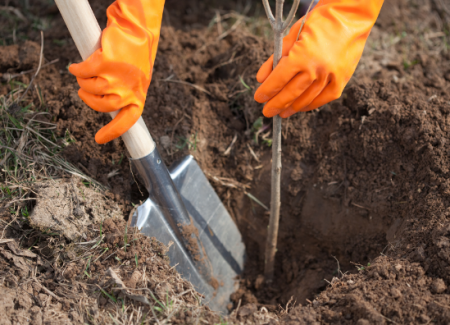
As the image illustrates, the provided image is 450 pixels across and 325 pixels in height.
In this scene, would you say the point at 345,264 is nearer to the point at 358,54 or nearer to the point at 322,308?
the point at 322,308

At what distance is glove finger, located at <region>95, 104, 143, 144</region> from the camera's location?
156 centimetres

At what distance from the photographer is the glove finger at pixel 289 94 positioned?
1.56 metres

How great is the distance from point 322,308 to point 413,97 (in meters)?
1.38

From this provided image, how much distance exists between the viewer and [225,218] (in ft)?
7.29

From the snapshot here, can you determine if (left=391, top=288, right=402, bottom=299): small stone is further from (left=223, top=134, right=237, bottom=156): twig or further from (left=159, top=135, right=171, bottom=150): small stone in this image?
(left=159, top=135, right=171, bottom=150): small stone

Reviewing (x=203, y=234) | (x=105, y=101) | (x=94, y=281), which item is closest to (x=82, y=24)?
(x=105, y=101)

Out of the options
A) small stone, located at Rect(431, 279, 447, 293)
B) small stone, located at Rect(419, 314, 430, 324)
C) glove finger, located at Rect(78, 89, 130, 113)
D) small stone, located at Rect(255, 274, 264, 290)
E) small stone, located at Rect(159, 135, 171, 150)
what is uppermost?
glove finger, located at Rect(78, 89, 130, 113)

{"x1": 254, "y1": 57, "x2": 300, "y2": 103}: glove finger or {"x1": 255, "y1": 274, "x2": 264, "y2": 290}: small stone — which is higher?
{"x1": 254, "y1": 57, "x2": 300, "y2": 103}: glove finger

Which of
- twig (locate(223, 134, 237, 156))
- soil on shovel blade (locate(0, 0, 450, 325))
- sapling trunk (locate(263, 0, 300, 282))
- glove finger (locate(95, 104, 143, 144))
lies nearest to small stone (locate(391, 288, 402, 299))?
soil on shovel blade (locate(0, 0, 450, 325))

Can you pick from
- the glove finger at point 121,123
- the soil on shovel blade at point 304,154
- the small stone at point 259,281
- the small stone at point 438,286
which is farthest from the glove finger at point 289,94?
the small stone at point 259,281

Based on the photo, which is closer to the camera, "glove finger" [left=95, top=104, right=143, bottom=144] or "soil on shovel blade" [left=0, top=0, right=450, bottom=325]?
"glove finger" [left=95, top=104, right=143, bottom=144]

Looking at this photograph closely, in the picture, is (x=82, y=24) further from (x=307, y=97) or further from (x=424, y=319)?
(x=424, y=319)

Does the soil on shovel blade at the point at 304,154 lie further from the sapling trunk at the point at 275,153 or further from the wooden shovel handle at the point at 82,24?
the wooden shovel handle at the point at 82,24

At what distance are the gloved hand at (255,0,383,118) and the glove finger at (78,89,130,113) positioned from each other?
2.15ft
